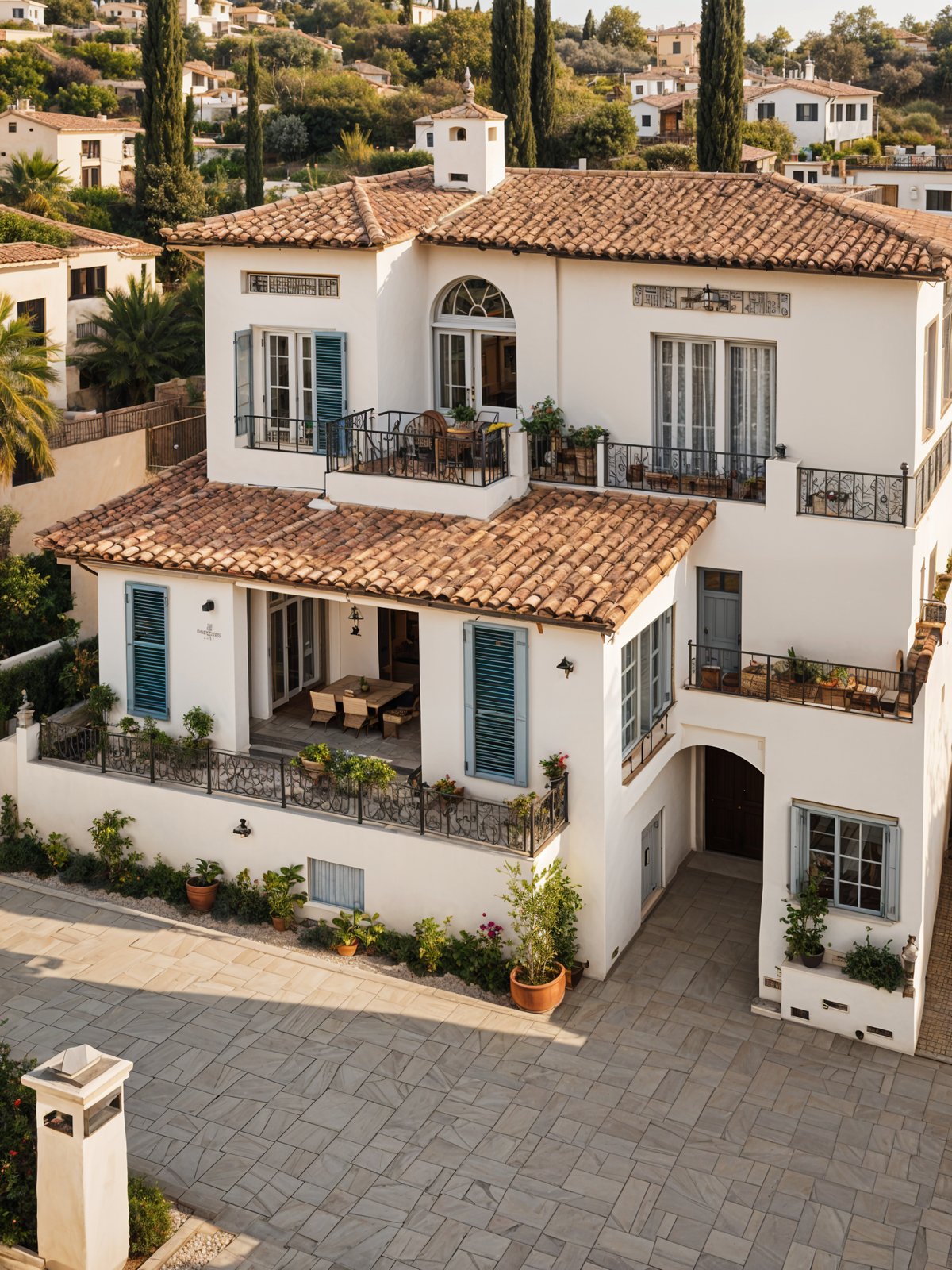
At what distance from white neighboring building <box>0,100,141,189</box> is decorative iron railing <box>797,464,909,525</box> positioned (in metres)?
53.5

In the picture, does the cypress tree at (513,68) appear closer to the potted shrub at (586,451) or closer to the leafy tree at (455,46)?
the potted shrub at (586,451)

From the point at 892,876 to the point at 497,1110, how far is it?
5.73 metres

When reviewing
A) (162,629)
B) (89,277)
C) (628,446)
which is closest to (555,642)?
(628,446)

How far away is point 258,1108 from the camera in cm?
1712

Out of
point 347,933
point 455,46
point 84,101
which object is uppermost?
point 455,46

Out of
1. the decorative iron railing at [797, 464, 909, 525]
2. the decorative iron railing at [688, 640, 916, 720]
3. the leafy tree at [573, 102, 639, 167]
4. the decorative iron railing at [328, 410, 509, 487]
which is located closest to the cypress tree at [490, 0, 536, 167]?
the decorative iron railing at [328, 410, 509, 487]

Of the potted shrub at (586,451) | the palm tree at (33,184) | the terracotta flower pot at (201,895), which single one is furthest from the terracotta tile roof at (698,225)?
the palm tree at (33,184)

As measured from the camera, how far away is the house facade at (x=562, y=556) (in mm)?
19406

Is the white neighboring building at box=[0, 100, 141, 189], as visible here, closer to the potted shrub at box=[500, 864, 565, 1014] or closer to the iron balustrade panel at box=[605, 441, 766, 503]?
the iron balustrade panel at box=[605, 441, 766, 503]

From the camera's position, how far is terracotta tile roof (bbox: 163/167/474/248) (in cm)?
2247

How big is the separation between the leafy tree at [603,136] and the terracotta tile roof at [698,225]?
56.0 m

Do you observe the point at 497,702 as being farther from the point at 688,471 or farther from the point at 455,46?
the point at 455,46

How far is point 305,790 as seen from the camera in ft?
68.6

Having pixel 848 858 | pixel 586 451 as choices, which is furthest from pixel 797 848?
pixel 586 451
